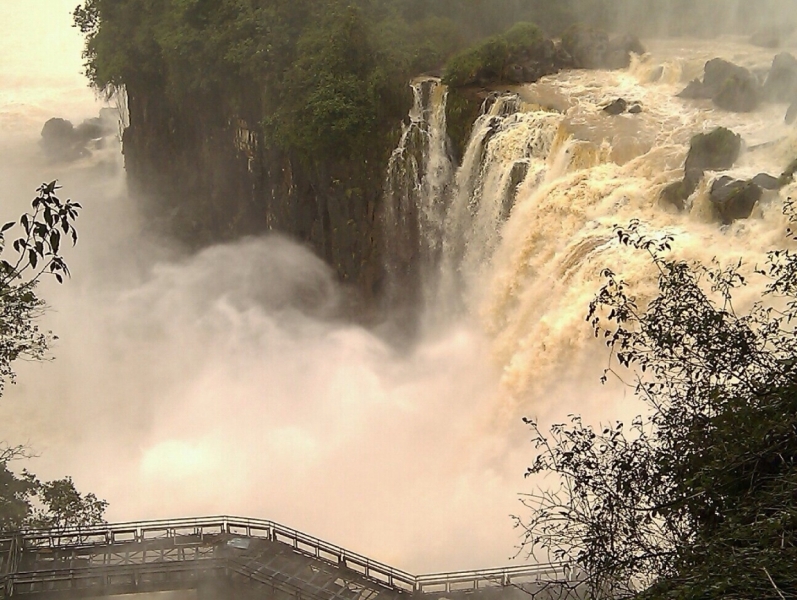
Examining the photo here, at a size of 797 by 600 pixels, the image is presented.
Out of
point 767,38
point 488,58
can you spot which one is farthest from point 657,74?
point 767,38

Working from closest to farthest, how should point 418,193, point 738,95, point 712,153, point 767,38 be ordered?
point 712,153
point 738,95
point 418,193
point 767,38

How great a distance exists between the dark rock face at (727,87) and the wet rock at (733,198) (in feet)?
12.8

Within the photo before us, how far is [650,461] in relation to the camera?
23.1ft

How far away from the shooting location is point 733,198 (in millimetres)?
13906

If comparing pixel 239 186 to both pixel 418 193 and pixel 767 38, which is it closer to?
pixel 418 193

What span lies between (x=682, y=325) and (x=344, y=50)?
15288 millimetres

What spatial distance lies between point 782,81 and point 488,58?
19.3ft

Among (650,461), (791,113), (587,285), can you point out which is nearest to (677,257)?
(587,285)

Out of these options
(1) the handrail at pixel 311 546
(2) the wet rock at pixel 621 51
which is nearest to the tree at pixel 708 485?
(1) the handrail at pixel 311 546

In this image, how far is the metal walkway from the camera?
11719mm

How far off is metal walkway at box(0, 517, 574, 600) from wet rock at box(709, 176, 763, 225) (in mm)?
5772

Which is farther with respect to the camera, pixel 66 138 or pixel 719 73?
pixel 66 138

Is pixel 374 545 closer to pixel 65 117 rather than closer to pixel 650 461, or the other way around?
pixel 650 461

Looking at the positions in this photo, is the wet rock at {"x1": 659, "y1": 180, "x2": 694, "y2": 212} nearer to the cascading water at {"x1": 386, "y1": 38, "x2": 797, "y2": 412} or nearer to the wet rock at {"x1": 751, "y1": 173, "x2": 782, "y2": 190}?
the cascading water at {"x1": 386, "y1": 38, "x2": 797, "y2": 412}
